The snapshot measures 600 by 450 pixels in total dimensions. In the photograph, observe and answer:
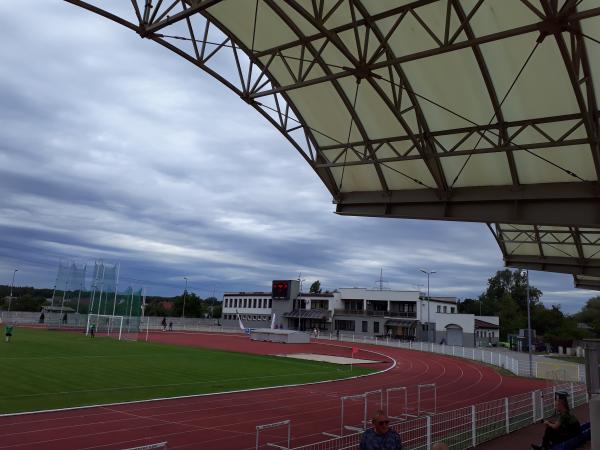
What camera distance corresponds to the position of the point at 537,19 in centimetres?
1041

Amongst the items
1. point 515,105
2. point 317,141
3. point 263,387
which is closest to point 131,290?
point 263,387

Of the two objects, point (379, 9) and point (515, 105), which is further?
point (515, 105)

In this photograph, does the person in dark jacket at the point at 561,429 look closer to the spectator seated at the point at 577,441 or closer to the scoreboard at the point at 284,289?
the spectator seated at the point at 577,441

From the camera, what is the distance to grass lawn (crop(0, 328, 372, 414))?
58.5 feet

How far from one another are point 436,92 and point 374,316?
68.7 metres

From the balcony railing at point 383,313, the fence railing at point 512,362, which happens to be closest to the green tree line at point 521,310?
the balcony railing at point 383,313

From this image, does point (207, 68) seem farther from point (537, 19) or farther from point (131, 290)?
point (131, 290)

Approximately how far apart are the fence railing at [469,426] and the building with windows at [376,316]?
51.9 meters

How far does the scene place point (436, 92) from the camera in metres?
13.1

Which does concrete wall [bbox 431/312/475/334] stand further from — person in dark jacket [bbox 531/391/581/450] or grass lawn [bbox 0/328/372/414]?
person in dark jacket [bbox 531/391/581/450]

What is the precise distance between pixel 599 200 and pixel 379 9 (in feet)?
26.0

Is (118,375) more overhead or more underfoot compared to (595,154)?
more underfoot

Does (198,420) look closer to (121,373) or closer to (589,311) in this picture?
(121,373)

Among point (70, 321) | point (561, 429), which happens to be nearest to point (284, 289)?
point (70, 321)
